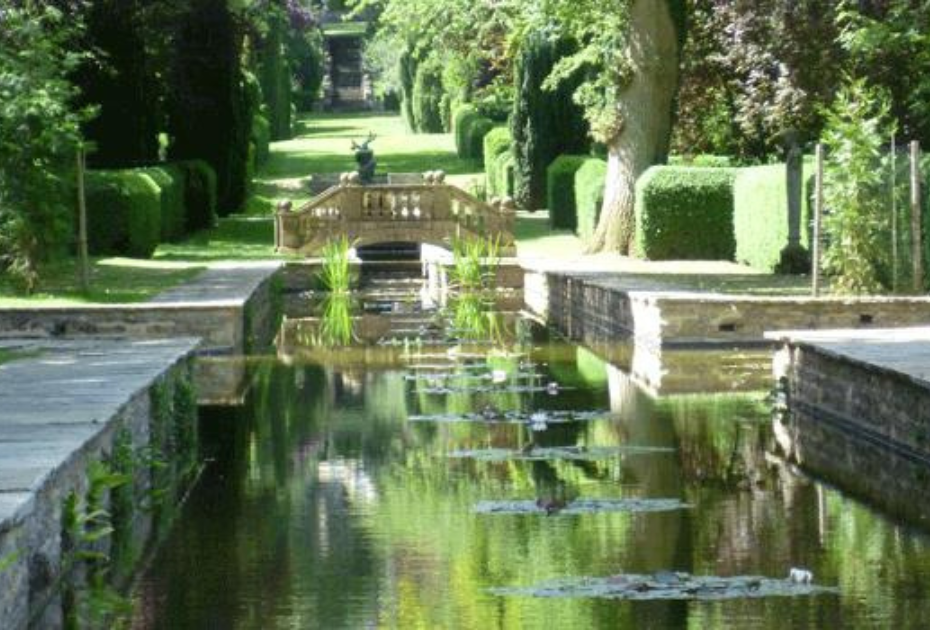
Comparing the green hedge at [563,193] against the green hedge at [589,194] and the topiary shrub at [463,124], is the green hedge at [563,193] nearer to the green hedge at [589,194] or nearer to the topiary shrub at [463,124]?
the green hedge at [589,194]

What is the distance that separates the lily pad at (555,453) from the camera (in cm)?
1639

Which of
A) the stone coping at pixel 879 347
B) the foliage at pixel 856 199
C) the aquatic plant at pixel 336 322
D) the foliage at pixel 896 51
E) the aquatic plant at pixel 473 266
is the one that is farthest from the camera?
the aquatic plant at pixel 473 266

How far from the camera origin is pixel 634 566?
39.3ft

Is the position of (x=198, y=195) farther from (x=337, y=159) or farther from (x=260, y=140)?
(x=337, y=159)

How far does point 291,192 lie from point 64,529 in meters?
49.9

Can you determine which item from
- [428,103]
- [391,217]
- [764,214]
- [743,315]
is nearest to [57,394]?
[743,315]

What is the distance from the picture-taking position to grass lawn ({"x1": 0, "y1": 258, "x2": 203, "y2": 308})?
28.3m

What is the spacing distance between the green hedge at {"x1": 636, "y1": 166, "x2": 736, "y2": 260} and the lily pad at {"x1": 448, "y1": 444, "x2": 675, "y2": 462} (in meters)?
21.9

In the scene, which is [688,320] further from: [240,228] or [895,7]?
[240,228]

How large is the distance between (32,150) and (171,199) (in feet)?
54.2

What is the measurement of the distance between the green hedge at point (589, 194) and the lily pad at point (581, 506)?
28721 millimetres

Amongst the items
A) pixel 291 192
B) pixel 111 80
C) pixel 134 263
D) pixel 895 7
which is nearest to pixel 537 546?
pixel 895 7

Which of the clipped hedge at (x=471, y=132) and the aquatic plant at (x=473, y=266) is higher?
the clipped hedge at (x=471, y=132)

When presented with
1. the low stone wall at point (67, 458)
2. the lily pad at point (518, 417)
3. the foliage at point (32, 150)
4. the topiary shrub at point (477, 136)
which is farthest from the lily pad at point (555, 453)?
the topiary shrub at point (477, 136)
